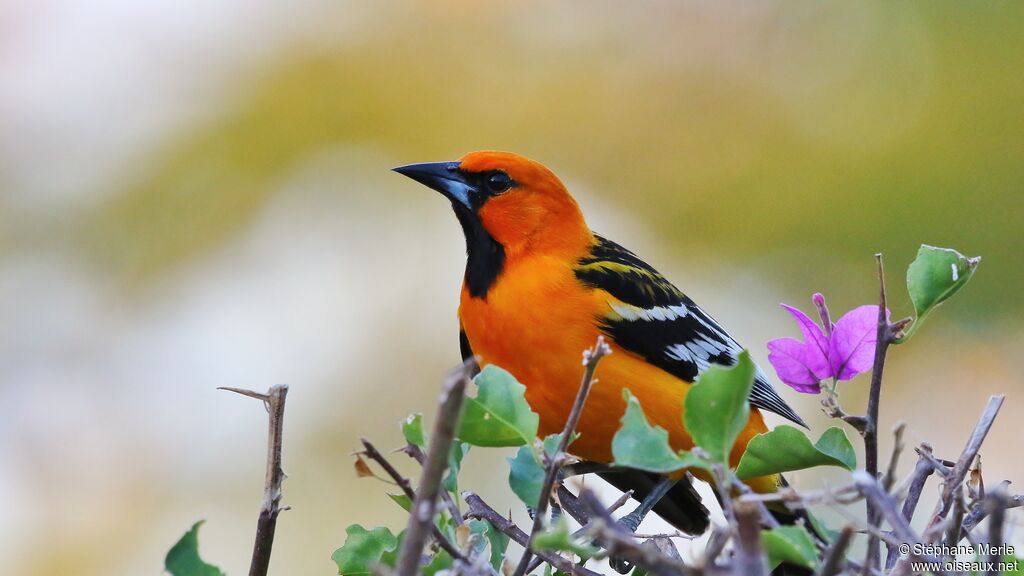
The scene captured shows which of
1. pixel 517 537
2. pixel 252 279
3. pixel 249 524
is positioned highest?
pixel 252 279

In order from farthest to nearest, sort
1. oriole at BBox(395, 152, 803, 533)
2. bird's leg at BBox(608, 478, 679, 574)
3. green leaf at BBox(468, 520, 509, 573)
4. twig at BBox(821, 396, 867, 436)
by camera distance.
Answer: oriole at BBox(395, 152, 803, 533)
bird's leg at BBox(608, 478, 679, 574)
green leaf at BBox(468, 520, 509, 573)
twig at BBox(821, 396, 867, 436)

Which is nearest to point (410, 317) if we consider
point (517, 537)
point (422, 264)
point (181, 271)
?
point (422, 264)

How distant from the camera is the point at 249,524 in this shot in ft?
15.3

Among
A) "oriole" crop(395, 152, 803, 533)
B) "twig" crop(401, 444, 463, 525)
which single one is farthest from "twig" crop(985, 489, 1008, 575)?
"oriole" crop(395, 152, 803, 533)

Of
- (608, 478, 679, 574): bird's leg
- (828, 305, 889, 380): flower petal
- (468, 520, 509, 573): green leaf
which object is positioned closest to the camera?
(468, 520, 509, 573): green leaf

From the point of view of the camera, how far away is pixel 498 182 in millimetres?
2936

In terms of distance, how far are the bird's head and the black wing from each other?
5.4 inches

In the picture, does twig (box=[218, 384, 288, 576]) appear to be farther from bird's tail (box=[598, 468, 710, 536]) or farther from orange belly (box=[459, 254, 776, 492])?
bird's tail (box=[598, 468, 710, 536])

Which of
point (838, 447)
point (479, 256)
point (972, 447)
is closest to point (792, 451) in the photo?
point (838, 447)

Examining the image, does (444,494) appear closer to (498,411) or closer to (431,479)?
(498,411)

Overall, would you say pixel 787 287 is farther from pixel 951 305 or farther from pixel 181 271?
pixel 181 271

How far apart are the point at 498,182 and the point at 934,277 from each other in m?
1.68

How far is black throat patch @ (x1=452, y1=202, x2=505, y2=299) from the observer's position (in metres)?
2.73

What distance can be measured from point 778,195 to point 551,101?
119cm
